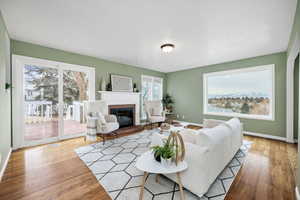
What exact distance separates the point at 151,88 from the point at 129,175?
14.4ft

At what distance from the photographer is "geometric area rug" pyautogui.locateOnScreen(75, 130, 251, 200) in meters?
1.54

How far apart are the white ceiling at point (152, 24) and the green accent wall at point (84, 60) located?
0.20 meters

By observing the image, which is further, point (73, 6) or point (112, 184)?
point (73, 6)

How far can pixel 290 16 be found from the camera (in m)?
2.05

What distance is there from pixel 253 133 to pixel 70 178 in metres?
4.98

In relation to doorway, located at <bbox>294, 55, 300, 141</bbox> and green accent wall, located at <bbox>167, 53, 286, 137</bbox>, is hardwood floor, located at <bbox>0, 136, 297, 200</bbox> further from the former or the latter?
green accent wall, located at <bbox>167, 53, 286, 137</bbox>

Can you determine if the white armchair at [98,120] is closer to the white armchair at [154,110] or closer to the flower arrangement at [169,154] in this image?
the white armchair at [154,110]

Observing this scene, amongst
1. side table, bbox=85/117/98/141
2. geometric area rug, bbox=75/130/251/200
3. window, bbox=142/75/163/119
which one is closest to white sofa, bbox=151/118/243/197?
geometric area rug, bbox=75/130/251/200

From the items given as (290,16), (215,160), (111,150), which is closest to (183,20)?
(290,16)

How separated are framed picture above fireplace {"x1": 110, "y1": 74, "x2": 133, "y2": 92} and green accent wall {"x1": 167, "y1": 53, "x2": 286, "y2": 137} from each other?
2.34m

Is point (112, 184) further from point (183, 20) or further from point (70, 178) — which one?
point (183, 20)

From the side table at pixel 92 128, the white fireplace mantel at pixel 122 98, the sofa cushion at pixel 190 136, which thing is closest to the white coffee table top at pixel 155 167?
the sofa cushion at pixel 190 136

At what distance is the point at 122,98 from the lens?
15.2ft

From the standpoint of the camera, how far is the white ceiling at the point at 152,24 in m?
1.84
